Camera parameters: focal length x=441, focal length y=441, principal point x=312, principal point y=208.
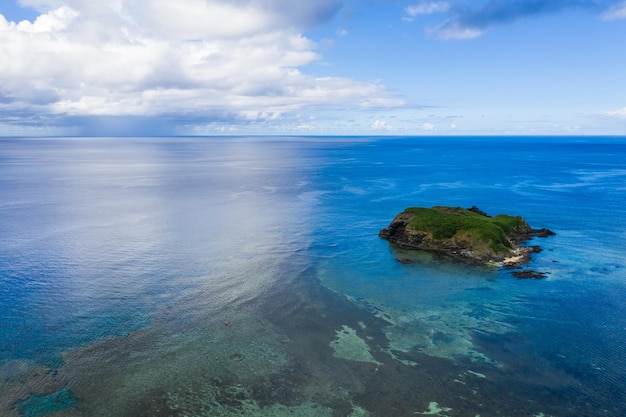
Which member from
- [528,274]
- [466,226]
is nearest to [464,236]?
[466,226]

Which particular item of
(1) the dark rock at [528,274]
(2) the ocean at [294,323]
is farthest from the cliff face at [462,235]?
(1) the dark rock at [528,274]

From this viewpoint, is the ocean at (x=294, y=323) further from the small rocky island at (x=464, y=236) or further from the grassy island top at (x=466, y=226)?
the grassy island top at (x=466, y=226)

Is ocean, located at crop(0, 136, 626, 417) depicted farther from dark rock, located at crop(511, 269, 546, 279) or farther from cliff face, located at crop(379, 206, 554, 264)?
cliff face, located at crop(379, 206, 554, 264)

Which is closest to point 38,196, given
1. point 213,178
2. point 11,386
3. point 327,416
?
point 213,178

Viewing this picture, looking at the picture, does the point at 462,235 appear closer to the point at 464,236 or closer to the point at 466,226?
the point at 464,236

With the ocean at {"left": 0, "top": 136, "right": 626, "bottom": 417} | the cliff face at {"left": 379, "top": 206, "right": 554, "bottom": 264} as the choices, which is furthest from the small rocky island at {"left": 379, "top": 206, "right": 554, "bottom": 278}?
the ocean at {"left": 0, "top": 136, "right": 626, "bottom": 417}

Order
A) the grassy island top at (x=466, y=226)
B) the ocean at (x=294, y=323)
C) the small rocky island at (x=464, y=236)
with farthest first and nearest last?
1. the grassy island top at (x=466, y=226)
2. the small rocky island at (x=464, y=236)
3. the ocean at (x=294, y=323)

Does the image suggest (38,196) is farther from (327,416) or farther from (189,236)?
(327,416)
